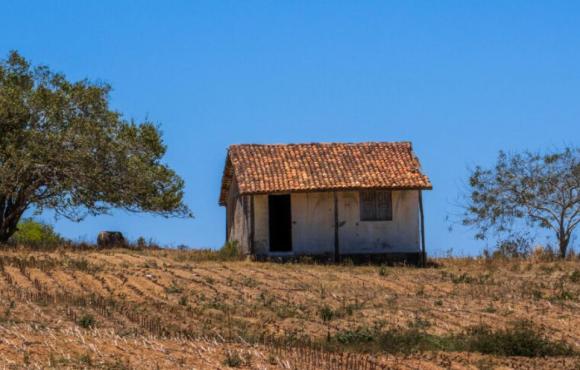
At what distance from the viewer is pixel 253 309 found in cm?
2228

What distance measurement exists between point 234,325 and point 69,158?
16.6 m

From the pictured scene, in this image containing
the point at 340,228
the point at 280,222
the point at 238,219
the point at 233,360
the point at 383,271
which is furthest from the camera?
the point at 238,219

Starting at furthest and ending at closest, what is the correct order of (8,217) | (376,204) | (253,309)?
(8,217)
(376,204)
(253,309)

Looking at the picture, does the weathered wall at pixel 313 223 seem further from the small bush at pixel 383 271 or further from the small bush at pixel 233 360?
the small bush at pixel 233 360

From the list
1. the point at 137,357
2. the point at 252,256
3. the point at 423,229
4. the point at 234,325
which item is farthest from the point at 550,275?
the point at 137,357

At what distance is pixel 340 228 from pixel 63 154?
9.03 meters

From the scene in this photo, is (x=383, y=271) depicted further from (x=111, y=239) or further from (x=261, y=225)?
(x=111, y=239)

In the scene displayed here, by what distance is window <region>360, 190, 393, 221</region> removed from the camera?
1303 inches

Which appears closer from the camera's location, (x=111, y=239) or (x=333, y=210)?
(x=333, y=210)

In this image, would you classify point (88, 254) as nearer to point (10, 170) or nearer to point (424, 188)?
point (10, 170)

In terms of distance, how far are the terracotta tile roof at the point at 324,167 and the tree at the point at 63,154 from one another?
10.9ft

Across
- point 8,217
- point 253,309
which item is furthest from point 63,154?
→ point 253,309

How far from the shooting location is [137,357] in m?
15.0

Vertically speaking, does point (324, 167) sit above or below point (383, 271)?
above
